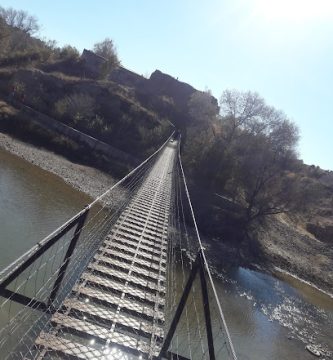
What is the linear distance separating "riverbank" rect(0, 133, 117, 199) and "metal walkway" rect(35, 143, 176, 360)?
17.2 m

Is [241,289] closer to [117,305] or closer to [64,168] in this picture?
[117,305]

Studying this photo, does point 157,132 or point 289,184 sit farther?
point 157,132

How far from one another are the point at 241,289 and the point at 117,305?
16153 mm

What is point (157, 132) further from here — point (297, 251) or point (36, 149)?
point (297, 251)

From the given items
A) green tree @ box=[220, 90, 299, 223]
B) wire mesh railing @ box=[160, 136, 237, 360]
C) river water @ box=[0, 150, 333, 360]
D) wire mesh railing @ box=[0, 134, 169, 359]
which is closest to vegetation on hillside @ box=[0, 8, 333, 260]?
green tree @ box=[220, 90, 299, 223]

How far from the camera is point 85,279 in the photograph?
6102mm

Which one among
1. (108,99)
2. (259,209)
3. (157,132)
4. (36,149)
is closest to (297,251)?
(259,209)

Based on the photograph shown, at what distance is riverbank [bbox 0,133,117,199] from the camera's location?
26.9 m

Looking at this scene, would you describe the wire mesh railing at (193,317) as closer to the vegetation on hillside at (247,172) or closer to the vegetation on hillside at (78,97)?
the vegetation on hillside at (247,172)

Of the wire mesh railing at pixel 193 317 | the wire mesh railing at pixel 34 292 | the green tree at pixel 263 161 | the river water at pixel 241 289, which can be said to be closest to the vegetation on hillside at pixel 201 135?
the green tree at pixel 263 161

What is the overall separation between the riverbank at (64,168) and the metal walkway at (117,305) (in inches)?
678

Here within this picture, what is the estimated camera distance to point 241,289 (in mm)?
20469

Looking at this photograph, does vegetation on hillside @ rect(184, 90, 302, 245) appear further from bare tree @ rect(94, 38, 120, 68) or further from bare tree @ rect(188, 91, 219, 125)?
bare tree @ rect(94, 38, 120, 68)

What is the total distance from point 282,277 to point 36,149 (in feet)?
75.7
